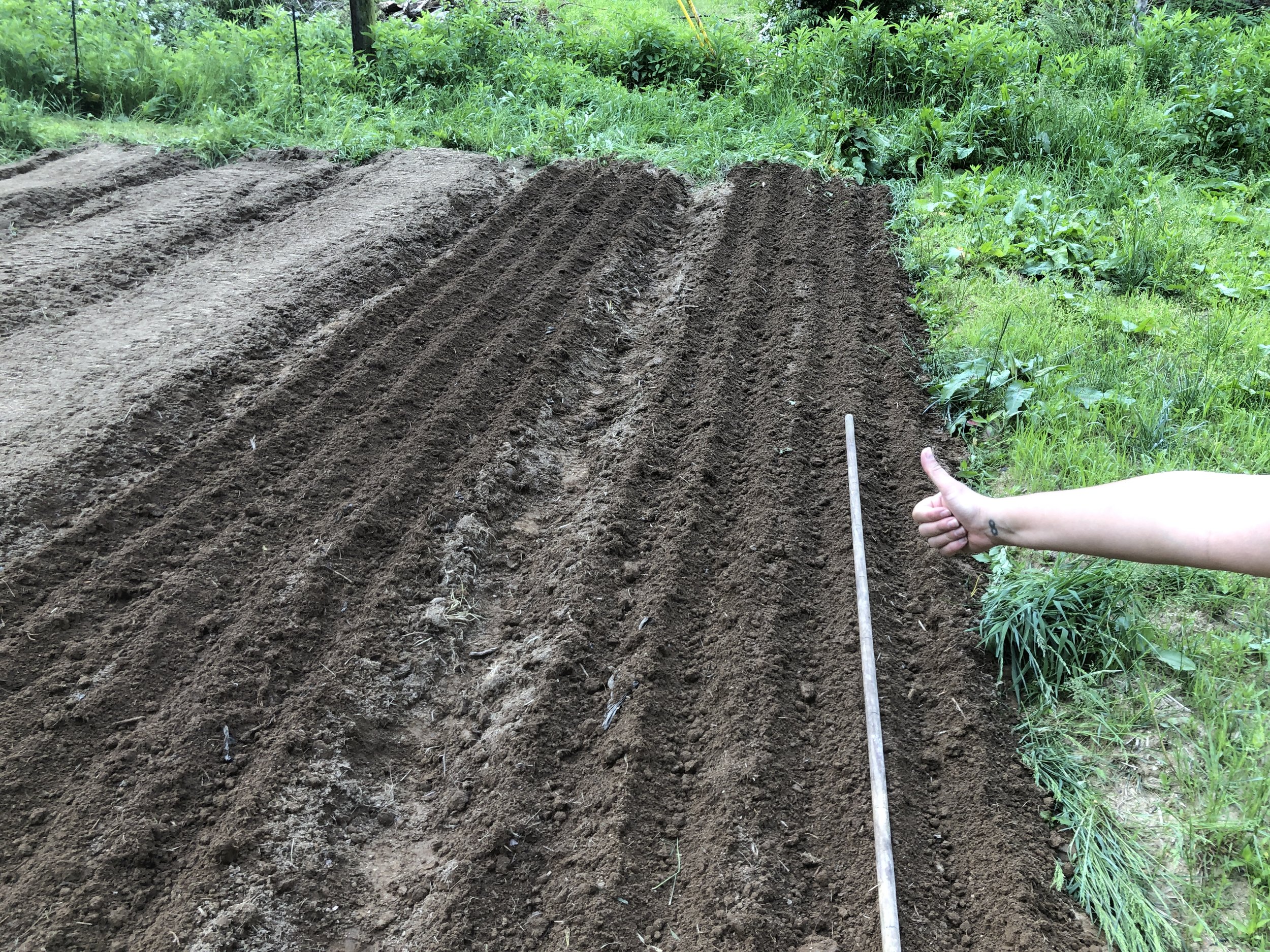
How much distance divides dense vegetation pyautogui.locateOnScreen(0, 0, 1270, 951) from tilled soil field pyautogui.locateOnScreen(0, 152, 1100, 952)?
33cm

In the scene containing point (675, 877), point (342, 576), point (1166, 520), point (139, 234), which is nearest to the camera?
point (1166, 520)

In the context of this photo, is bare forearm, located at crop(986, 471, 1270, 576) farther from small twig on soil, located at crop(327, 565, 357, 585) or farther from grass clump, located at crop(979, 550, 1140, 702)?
small twig on soil, located at crop(327, 565, 357, 585)

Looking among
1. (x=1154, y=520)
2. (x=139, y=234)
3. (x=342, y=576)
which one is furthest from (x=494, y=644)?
(x=139, y=234)

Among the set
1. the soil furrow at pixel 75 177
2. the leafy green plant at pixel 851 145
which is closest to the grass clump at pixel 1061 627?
the leafy green plant at pixel 851 145

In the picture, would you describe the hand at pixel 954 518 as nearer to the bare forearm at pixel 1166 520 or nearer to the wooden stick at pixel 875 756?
the bare forearm at pixel 1166 520

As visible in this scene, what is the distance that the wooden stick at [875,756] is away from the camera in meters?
2.15

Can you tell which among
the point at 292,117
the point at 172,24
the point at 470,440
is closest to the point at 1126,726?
the point at 470,440

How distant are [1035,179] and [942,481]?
19.2ft

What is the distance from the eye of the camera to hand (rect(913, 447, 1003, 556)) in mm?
2277

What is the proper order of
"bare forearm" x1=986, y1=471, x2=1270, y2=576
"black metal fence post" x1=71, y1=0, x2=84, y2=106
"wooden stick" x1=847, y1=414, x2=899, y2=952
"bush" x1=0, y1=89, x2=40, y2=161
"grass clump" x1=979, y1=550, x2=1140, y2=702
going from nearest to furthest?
1. "bare forearm" x1=986, y1=471, x2=1270, y2=576
2. "wooden stick" x1=847, y1=414, x2=899, y2=952
3. "grass clump" x1=979, y1=550, x2=1140, y2=702
4. "bush" x1=0, y1=89, x2=40, y2=161
5. "black metal fence post" x1=71, y1=0, x2=84, y2=106

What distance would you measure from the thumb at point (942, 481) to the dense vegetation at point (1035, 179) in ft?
2.98

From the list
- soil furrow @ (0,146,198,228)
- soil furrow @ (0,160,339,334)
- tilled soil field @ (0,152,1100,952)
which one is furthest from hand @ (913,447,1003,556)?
soil furrow @ (0,146,198,228)

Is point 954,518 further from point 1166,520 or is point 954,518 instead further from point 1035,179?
point 1035,179

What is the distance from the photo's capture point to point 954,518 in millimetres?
2434
